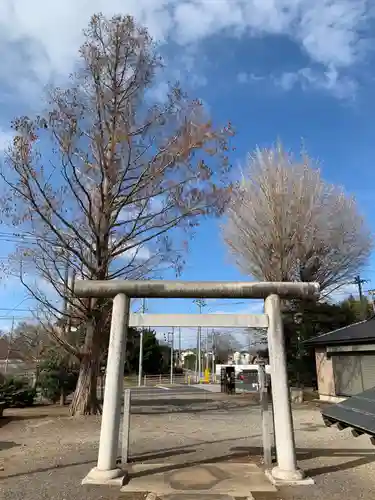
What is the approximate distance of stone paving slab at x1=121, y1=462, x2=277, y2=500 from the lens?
6086 millimetres

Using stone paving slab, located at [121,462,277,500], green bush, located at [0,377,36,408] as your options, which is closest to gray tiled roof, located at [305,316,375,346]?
stone paving slab, located at [121,462,277,500]

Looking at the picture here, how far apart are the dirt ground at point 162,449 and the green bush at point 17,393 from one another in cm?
230

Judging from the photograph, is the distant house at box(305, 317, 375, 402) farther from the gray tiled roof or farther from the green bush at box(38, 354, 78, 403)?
the green bush at box(38, 354, 78, 403)

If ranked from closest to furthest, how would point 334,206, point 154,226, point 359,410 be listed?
1. point 359,410
2. point 154,226
3. point 334,206

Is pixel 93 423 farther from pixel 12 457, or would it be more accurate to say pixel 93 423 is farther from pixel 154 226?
pixel 154 226

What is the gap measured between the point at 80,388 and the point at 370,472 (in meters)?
9.26

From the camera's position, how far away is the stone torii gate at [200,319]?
684 cm

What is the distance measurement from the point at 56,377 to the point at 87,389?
5.67 metres

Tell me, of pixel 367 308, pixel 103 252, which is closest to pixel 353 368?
pixel 367 308

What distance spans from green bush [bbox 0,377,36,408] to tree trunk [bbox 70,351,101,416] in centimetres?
478

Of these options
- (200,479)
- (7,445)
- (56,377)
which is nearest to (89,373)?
(7,445)

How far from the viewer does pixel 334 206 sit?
2486cm

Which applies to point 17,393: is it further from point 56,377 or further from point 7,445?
point 7,445

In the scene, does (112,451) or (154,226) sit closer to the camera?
(112,451)
